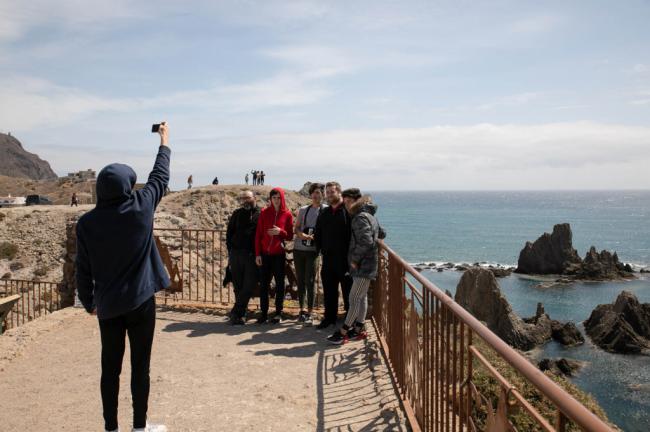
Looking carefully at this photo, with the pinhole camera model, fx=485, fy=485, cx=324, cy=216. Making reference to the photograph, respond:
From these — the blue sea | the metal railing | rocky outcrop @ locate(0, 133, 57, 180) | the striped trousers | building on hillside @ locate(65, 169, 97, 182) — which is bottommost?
the blue sea

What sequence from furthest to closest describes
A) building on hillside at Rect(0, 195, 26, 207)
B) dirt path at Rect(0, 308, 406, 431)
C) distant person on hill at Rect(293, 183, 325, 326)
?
building on hillside at Rect(0, 195, 26, 207) → distant person on hill at Rect(293, 183, 325, 326) → dirt path at Rect(0, 308, 406, 431)

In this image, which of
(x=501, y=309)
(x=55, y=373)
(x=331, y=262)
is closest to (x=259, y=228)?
(x=331, y=262)

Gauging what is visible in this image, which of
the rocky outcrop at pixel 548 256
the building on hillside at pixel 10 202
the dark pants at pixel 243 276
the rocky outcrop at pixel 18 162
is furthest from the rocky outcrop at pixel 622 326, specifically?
the rocky outcrop at pixel 18 162

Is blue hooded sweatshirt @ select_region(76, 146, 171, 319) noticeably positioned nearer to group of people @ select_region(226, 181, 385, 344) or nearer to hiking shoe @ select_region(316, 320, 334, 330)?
group of people @ select_region(226, 181, 385, 344)

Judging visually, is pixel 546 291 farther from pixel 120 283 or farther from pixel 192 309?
pixel 120 283

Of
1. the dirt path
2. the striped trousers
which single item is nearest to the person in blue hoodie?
the dirt path

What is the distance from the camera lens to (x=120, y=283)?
312cm

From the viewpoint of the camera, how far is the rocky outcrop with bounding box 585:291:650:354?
3381 cm

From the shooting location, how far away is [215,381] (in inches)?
199

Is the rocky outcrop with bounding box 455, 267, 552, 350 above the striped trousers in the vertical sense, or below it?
below

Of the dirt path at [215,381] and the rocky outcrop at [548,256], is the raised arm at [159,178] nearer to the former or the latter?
the dirt path at [215,381]

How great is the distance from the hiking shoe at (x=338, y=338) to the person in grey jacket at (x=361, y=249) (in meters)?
0.07

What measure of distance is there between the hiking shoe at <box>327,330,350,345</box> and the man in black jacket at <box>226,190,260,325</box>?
5.13 feet

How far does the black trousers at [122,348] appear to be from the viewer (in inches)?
128
